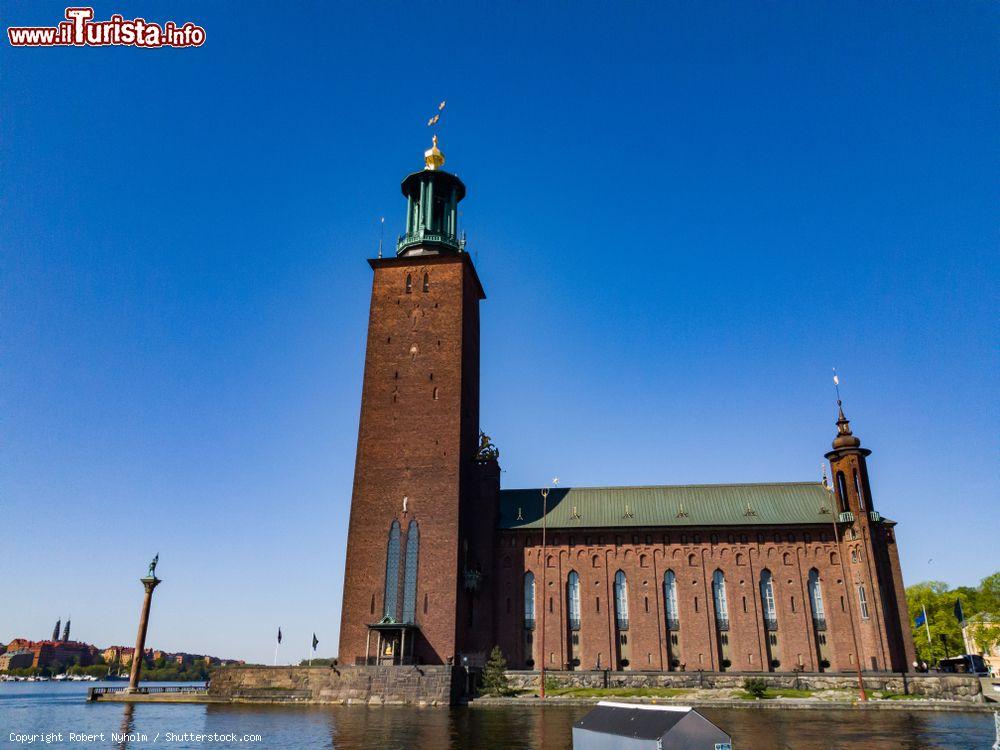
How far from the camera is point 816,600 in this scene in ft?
182

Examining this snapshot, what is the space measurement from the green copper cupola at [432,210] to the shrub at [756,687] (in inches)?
1617

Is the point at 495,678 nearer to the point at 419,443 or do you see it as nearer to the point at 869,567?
the point at 419,443

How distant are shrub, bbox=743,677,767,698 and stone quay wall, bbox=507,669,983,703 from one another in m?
2.85

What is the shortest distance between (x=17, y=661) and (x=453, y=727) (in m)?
204

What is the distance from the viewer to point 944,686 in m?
43.0

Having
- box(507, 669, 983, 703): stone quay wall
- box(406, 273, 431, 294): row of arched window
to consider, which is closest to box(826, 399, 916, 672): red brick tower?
box(507, 669, 983, 703): stone quay wall

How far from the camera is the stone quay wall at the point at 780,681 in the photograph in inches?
1690

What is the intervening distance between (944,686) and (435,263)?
158 ft

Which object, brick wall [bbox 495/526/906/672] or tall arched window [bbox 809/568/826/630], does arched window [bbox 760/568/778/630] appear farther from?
tall arched window [bbox 809/568/826/630]

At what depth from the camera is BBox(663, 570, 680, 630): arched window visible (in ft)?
184

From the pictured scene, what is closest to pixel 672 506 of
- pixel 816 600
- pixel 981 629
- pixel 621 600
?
pixel 621 600

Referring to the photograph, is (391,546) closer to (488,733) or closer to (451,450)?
(451,450)

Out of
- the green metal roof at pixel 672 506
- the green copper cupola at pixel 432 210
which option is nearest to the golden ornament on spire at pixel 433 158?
the green copper cupola at pixel 432 210

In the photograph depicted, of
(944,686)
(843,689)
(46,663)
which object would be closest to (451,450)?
(843,689)
